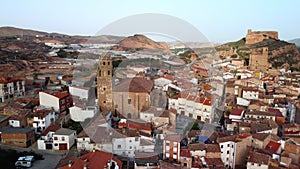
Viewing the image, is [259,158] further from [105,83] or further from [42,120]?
Result: [42,120]

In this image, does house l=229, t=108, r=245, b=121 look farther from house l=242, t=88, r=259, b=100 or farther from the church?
the church

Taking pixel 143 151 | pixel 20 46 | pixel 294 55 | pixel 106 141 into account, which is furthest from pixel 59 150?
pixel 20 46

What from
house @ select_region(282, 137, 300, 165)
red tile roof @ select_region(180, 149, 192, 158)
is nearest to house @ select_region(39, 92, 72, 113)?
red tile roof @ select_region(180, 149, 192, 158)

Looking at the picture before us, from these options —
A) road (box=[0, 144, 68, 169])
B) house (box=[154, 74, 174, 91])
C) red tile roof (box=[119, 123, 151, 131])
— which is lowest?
road (box=[0, 144, 68, 169])

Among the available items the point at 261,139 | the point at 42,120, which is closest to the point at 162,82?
the point at 42,120

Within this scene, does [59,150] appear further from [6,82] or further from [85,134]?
[6,82]

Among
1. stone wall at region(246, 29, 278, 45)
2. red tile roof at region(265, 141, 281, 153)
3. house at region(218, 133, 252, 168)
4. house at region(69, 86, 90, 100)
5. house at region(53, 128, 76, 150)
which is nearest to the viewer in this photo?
house at region(218, 133, 252, 168)
